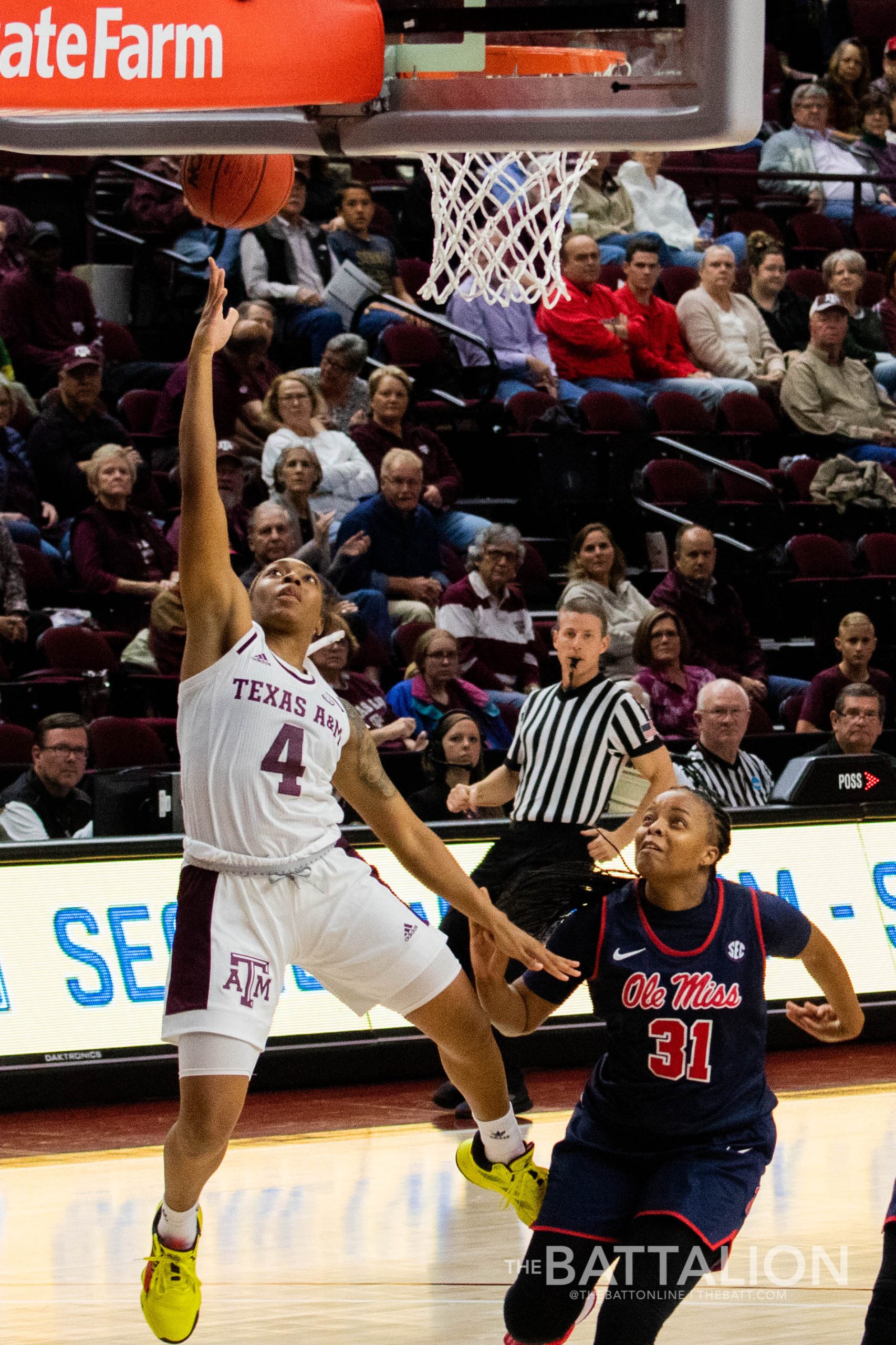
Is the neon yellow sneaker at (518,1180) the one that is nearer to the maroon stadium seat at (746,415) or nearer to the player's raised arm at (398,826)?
the player's raised arm at (398,826)

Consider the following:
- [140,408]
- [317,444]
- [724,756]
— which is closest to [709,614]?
[724,756]

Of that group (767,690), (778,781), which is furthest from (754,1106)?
(767,690)

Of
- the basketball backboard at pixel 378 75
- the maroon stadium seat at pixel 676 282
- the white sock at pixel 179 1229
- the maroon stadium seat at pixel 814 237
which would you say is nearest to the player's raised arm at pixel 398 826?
the white sock at pixel 179 1229

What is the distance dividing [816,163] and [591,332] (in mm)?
4268

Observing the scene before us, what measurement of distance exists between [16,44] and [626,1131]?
2.88m

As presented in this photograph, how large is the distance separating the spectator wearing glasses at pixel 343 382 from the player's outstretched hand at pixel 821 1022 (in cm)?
610

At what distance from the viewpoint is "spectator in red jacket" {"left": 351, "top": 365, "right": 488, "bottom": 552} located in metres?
10.1

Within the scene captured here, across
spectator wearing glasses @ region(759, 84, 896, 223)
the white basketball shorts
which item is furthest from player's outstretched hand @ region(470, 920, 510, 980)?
spectator wearing glasses @ region(759, 84, 896, 223)

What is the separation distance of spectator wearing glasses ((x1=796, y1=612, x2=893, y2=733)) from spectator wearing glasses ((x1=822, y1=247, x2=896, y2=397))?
3339 millimetres

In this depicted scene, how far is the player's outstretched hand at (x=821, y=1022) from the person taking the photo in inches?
179

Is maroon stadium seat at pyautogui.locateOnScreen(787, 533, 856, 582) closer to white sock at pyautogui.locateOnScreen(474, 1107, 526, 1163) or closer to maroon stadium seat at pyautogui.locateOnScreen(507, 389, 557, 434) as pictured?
maroon stadium seat at pyautogui.locateOnScreen(507, 389, 557, 434)

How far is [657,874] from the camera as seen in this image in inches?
173

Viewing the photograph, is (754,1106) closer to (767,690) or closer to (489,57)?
(489,57)

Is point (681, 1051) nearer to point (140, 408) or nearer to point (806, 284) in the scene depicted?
point (140, 408)
